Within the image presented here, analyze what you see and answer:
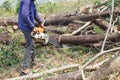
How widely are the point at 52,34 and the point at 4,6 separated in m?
4.50

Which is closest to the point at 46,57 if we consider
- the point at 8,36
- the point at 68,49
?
the point at 68,49

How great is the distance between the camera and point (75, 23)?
891cm

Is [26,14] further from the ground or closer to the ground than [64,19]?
further from the ground

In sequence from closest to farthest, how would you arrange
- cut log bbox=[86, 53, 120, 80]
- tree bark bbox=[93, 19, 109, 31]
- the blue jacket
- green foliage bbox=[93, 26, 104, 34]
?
cut log bbox=[86, 53, 120, 80]
the blue jacket
green foliage bbox=[93, 26, 104, 34]
tree bark bbox=[93, 19, 109, 31]

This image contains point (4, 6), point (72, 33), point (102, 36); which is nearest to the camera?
point (102, 36)

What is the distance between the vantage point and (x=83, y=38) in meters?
7.80

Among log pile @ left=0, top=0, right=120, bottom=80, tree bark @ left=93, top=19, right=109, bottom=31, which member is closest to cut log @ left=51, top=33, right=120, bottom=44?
log pile @ left=0, top=0, right=120, bottom=80

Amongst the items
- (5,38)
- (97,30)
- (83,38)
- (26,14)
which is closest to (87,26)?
(97,30)

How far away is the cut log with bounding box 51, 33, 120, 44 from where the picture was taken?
7.52 m

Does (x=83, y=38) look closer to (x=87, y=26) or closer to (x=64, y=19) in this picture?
(x=87, y=26)

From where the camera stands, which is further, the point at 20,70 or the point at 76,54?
the point at 76,54

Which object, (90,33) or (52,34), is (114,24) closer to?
(90,33)

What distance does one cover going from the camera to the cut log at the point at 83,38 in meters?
7.52

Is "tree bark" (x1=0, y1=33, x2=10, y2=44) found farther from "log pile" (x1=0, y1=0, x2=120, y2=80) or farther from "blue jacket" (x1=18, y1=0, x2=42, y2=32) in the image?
"blue jacket" (x1=18, y1=0, x2=42, y2=32)
